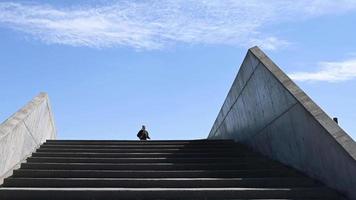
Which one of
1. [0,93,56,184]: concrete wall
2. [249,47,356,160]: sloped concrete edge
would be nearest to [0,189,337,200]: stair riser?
[249,47,356,160]: sloped concrete edge

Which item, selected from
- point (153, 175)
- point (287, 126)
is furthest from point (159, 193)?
point (287, 126)

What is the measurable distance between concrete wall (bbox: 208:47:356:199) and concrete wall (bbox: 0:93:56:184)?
3.85 meters

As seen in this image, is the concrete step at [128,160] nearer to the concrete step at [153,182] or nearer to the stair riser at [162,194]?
the concrete step at [153,182]

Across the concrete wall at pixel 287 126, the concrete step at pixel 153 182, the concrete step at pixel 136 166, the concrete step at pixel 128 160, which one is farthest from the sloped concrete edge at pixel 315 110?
the concrete step at pixel 128 160

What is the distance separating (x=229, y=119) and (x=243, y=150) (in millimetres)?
3181

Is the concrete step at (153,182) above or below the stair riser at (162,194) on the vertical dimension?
above

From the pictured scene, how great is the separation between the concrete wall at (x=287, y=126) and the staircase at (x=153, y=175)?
0.66 feet

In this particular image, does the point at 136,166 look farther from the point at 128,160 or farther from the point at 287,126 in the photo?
the point at 287,126

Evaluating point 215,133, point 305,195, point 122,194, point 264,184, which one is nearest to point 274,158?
point 264,184

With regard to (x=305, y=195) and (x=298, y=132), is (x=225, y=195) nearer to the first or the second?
(x=305, y=195)

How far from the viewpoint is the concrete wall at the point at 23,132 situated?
664 centimetres

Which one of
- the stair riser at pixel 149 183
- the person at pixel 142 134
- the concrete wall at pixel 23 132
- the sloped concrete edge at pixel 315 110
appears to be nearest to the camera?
the sloped concrete edge at pixel 315 110

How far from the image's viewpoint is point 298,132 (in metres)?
6.74

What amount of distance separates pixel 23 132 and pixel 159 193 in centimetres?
316
